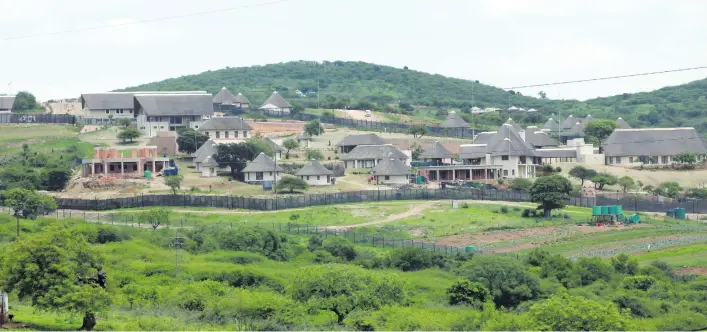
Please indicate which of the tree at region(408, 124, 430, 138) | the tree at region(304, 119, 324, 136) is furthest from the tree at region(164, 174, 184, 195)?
the tree at region(408, 124, 430, 138)

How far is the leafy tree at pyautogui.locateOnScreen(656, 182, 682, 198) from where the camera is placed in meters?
88.1

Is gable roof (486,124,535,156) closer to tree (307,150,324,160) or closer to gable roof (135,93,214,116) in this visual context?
tree (307,150,324,160)

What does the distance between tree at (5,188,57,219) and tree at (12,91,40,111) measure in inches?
1772

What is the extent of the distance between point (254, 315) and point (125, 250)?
675 inches

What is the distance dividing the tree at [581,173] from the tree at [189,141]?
29895 millimetres

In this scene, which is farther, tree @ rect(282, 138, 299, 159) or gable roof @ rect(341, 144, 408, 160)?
tree @ rect(282, 138, 299, 159)

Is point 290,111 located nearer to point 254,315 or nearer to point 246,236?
point 246,236

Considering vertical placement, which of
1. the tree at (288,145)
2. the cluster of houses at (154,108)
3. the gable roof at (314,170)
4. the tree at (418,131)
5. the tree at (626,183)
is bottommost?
the tree at (626,183)

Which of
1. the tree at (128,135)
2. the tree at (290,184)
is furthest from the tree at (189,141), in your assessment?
the tree at (290,184)

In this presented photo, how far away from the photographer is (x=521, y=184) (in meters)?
87.1

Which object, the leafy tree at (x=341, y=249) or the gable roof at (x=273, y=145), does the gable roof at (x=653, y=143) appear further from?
the leafy tree at (x=341, y=249)

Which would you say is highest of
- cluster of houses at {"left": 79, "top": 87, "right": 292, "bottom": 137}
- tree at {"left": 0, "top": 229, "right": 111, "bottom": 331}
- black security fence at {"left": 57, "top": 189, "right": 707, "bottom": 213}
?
cluster of houses at {"left": 79, "top": 87, "right": 292, "bottom": 137}

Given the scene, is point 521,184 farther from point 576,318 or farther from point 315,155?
point 576,318

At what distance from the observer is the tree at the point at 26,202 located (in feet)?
231
